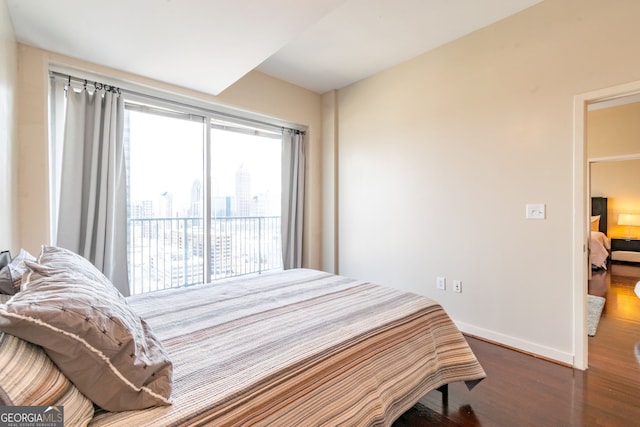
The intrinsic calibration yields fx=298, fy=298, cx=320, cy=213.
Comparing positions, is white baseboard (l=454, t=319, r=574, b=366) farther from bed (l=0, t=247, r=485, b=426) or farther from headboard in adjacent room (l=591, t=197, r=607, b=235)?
headboard in adjacent room (l=591, t=197, r=607, b=235)

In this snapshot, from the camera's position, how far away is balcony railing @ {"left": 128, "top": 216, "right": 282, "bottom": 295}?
10.3 feet

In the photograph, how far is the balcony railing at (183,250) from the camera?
315 cm

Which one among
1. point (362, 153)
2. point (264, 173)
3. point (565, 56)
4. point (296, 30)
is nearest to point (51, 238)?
point (264, 173)

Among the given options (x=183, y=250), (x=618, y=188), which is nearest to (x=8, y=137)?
(x=183, y=250)

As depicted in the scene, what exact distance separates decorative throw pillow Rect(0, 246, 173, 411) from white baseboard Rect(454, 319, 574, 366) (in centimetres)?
270

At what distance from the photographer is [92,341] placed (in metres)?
0.80

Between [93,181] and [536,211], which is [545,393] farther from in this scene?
[93,181]

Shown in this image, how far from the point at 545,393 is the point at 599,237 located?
5355 millimetres

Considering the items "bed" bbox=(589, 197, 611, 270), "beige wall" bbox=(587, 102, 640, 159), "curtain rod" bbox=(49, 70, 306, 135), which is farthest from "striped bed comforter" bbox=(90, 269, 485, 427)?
"beige wall" bbox=(587, 102, 640, 159)

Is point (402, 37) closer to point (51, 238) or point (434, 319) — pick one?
point (434, 319)

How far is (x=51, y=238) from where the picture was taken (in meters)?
2.38

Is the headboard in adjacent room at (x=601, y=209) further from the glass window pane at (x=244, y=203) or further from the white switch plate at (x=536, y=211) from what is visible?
the glass window pane at (x=244, y=203)

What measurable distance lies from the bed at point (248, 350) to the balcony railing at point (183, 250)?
1.45m

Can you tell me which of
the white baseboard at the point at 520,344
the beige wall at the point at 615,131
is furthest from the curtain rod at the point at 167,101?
the beige wall at the point at 615,131
